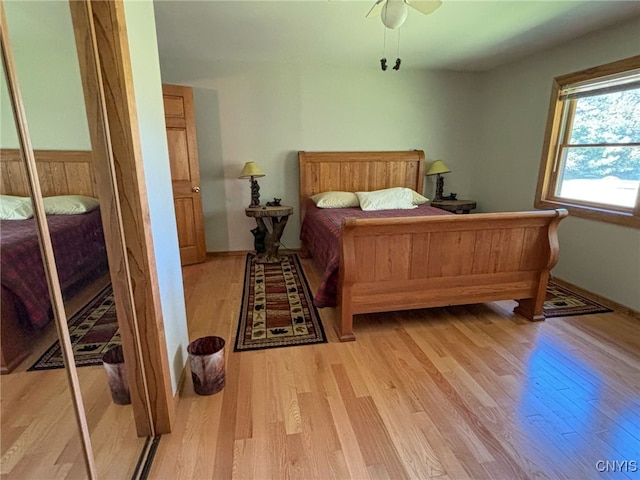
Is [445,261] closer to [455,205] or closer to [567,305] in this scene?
[567,305]

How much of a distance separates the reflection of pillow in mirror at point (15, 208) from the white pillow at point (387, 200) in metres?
3.22

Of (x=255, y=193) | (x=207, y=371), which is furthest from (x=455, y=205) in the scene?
(x=207, y=371)

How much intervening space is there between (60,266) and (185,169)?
9.76 ft

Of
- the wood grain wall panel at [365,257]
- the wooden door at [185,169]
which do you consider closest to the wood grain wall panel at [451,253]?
the wood grain wall panel at [365,257]

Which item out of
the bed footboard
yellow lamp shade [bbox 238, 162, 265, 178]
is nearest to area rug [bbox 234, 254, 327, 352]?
the bed footboard

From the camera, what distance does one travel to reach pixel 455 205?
170 inches

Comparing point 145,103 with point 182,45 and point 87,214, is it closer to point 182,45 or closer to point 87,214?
point 87,214

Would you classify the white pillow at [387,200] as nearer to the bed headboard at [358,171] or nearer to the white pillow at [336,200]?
the white pillow at [336,200]

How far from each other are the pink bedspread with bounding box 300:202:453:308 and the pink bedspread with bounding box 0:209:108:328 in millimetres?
1543

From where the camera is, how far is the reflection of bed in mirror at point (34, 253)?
2.61 feet

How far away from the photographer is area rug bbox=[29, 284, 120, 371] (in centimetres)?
97

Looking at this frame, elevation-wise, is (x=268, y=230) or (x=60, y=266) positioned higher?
(x=60, y=266)

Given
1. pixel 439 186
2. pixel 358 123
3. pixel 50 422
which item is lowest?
pixel 50 422

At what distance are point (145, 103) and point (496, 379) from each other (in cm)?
232
